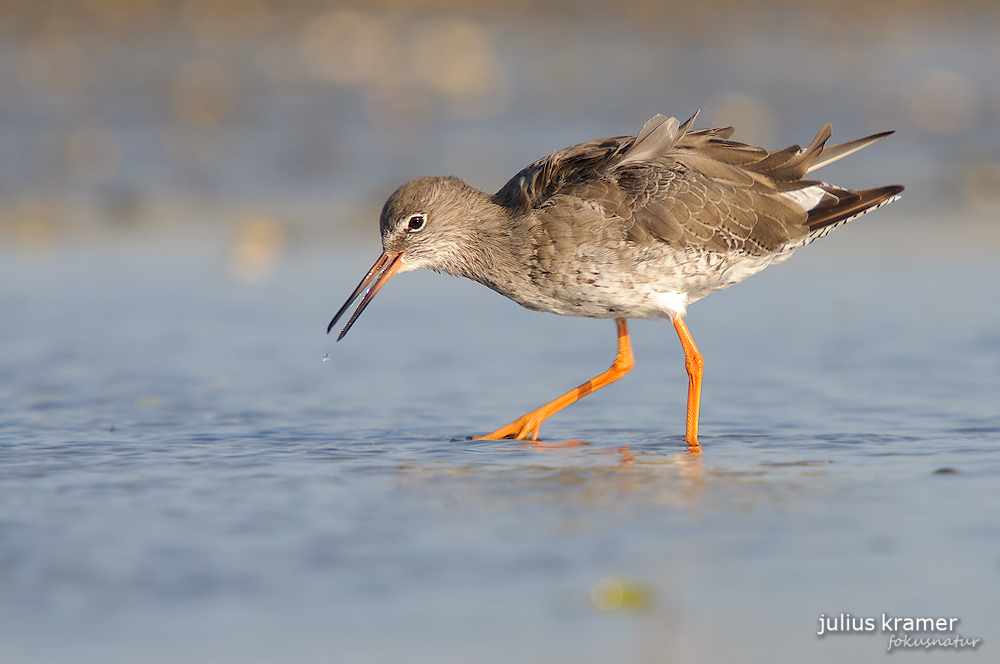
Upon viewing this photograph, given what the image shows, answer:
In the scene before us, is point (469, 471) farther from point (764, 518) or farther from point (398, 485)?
point (764, 518)

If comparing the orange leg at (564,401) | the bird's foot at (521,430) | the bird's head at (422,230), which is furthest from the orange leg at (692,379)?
the bird's head at (422,230)

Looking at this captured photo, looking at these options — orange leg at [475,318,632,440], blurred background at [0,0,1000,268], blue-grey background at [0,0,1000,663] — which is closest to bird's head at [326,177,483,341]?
blue-grey background at [0,0,1000,663]

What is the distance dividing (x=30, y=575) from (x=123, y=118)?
42.8ft

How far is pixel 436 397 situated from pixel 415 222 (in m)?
1.12

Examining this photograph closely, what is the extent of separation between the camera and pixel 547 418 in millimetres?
7754

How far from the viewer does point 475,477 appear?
6.23 metres

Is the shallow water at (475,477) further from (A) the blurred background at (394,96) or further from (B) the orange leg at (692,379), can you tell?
(A) the blurred background at (394,96)

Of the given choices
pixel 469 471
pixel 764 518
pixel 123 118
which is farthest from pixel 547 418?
pixel 123 118

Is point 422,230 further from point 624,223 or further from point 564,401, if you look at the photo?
point 564,401

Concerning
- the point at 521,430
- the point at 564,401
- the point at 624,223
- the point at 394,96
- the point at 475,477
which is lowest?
the point at 475,477

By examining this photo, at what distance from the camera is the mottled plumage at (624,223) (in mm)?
7383

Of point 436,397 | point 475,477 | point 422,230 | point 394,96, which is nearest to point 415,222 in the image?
point 422,230

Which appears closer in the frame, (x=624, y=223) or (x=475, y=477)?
(x=475, y=477)

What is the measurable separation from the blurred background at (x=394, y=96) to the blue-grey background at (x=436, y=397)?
92 mm
